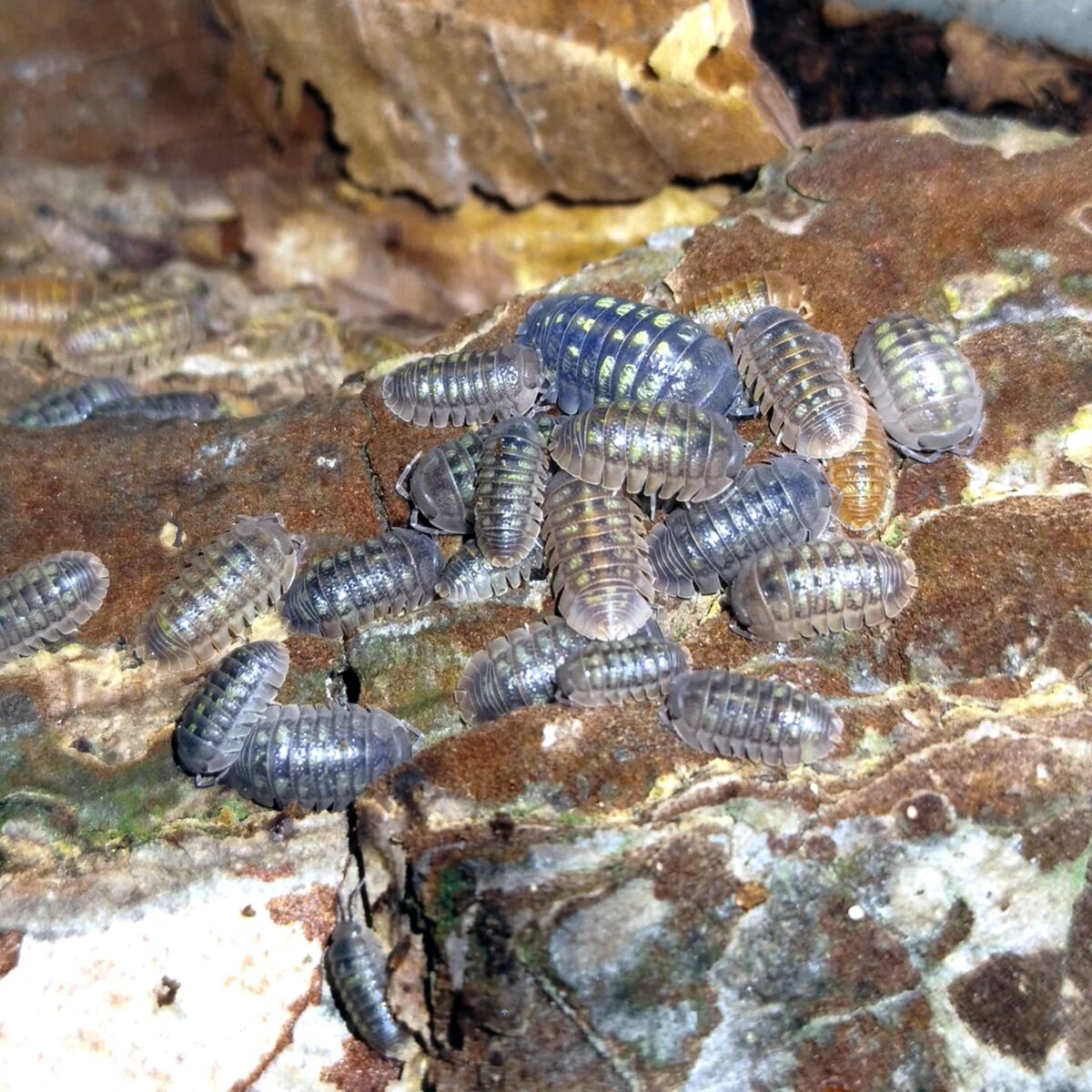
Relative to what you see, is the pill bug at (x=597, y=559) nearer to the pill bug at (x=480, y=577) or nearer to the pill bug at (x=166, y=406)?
the pill bug at (x=480, y=577)

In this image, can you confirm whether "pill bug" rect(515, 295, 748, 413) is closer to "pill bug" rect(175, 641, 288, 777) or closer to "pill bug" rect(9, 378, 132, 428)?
"pill bug" rect(175, 641, 288, 777)

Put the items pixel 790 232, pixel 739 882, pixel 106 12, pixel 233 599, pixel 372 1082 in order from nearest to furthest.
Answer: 1. pixel 739 882
2. pixel 372 1082
3. pixel 233 599
4. pixel 790 232
5. pixel 106 12

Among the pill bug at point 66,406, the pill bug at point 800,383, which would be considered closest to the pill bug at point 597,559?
the pill bug at point 800,383

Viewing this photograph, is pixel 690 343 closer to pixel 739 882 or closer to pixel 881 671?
pixel 881 671

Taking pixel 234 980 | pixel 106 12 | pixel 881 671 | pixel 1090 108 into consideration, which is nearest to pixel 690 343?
pixel 881 671

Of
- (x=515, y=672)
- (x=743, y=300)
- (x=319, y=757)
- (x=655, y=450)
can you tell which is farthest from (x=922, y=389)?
(x=319, y=757)

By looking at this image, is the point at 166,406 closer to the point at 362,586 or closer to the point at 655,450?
the point at 362,586
